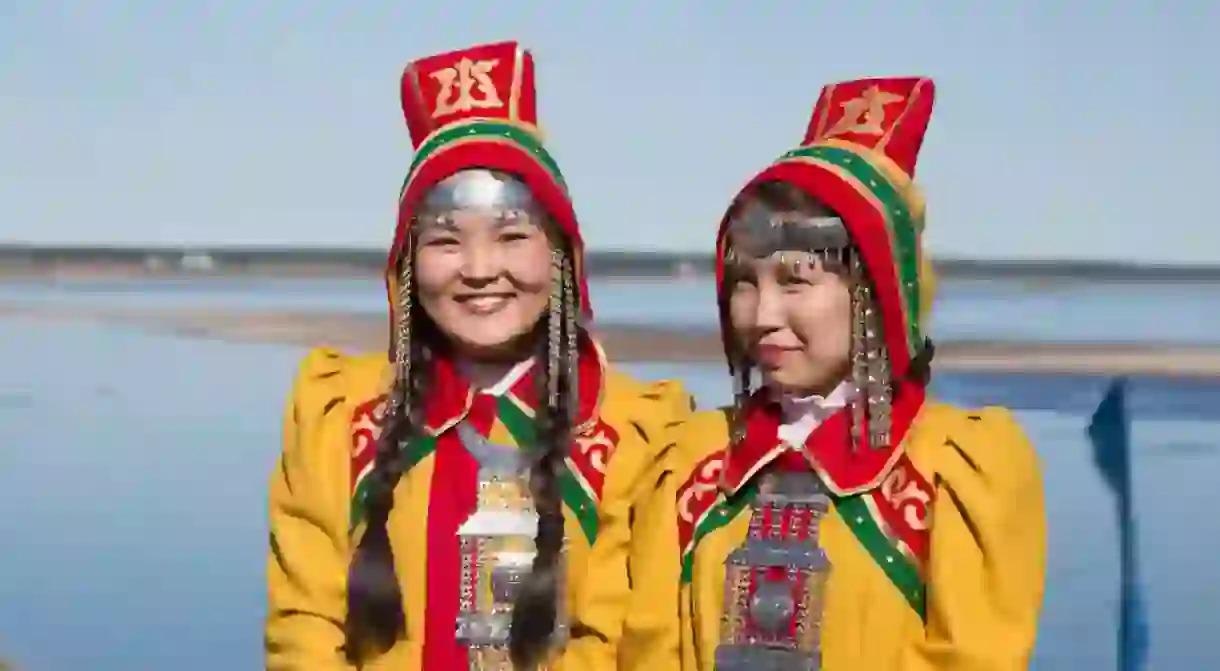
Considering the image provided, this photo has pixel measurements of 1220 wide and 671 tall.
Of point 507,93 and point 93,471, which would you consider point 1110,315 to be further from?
point 93,471

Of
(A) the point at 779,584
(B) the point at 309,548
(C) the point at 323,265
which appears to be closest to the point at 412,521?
(B) the point at 309,548

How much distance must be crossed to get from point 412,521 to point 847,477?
56cm

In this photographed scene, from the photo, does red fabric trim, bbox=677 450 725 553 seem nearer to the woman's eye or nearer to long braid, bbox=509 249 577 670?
long braid, bbox=509 249 577 670

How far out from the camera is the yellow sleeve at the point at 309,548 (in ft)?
5.38

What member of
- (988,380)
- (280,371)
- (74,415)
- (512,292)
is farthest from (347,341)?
(988,380)

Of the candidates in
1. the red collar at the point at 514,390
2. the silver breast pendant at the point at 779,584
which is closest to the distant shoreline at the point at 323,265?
the red collar at the point at 514,390

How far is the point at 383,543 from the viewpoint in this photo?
1.61m

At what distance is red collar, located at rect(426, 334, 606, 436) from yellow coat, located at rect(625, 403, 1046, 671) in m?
0.24

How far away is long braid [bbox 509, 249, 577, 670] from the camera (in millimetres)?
1579

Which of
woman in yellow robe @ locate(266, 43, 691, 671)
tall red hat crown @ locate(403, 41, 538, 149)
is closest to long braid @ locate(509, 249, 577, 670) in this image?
woman in yellow robe @ locate(266, 43, 691, 671)

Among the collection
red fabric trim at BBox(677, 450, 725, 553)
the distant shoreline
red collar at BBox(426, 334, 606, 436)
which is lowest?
red fabric trim at BBox(677, 450, 725, 553)

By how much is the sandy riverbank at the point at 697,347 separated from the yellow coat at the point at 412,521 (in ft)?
2.13

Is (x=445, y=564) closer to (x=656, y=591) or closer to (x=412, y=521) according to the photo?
(x=412, y=521)

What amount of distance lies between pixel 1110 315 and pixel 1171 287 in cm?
12
